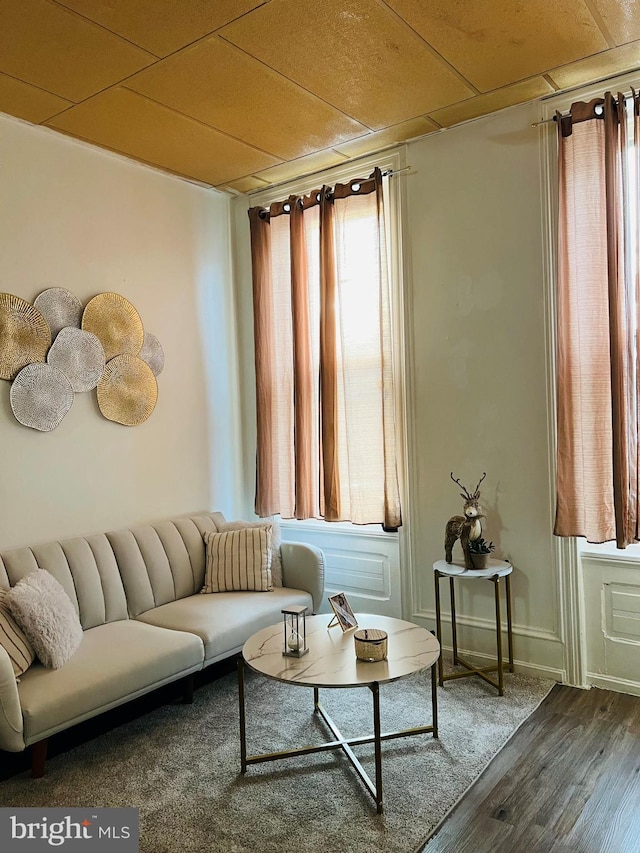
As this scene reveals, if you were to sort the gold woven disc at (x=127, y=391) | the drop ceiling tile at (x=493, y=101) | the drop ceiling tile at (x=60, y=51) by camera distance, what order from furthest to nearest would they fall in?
the gold woven disc at (x=127, y=391), the drop ceiling tile at (x=493, y=101), the drop ceiling tile at (x=60, y=51)

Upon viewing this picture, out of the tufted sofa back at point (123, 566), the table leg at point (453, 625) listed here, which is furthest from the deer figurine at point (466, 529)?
the tufted sofa back at point (123, 566)

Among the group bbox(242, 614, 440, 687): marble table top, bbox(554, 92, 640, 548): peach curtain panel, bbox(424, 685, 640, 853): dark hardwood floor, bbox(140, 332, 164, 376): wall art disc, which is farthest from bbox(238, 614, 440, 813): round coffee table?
bbox(140, 332, 164, 376): wall art disc

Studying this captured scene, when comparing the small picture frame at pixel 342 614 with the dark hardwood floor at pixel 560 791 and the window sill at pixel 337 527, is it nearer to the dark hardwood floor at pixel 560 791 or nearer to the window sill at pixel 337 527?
the dark hardwood floor at pixel 560 791

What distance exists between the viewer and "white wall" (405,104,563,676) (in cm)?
333

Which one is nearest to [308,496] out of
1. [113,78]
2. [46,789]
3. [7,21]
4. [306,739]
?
[306,739]

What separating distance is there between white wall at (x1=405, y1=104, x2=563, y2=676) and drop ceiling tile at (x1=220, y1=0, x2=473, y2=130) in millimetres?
409

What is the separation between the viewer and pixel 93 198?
12.0 feet

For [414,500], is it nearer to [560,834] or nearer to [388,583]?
[388,583]

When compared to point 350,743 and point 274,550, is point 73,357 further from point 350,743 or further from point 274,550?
point 350,743

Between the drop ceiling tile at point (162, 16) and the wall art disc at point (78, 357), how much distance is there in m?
1.46

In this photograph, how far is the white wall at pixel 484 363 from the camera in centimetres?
333

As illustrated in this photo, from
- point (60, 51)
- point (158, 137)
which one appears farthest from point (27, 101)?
point (158, 137)

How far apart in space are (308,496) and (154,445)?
3.24ft

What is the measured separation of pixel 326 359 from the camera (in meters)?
3.99
